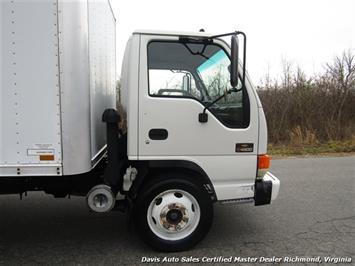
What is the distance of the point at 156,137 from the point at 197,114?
19.3 inches

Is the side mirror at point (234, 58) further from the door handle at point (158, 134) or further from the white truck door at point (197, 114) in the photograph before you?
the door handle at point (158, 134)

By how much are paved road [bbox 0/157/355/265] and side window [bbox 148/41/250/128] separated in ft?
4.63

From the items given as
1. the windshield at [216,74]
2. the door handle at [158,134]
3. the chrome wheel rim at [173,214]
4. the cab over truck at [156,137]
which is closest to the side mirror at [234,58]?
the cab over truck at [156,137]

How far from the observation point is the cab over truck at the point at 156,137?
301 cm

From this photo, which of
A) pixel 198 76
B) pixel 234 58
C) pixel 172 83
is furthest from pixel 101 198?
pixel 234 58

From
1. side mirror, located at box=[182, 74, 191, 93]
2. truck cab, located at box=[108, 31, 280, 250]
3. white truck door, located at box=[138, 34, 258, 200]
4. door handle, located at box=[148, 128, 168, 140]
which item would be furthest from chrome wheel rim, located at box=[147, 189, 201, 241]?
side mirror, located at box=[182, 74, 191, 93]

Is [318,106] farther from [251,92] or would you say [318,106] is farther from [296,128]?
[251,92]

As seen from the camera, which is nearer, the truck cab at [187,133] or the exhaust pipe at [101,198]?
the truck cab at [187,133]

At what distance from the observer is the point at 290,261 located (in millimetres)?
3357

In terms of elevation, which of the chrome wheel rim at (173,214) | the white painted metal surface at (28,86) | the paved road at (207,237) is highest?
the white painted metal surface at (28,86)

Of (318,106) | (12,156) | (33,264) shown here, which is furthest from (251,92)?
(318,106)

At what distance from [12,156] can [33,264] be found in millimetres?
1166

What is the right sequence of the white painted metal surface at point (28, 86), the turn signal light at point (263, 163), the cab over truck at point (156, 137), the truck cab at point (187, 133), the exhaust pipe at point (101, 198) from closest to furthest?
the white painted metal surface at point (28, 86)
the cab over truck at point (156, 137)
the truck cab at point (187, 133)
the exhaust pipe at point (101, 198)
the turn signal light at point (263, 163)

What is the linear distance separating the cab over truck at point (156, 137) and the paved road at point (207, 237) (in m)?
0.45
